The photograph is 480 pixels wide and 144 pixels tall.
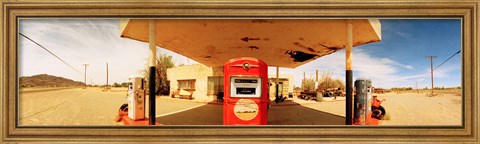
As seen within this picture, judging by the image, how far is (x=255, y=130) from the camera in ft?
16.7

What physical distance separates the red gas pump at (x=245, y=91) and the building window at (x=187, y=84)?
12.4 meters

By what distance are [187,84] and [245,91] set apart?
13.0 m

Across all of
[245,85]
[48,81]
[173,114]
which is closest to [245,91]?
[245,85]

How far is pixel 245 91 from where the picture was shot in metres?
5.66

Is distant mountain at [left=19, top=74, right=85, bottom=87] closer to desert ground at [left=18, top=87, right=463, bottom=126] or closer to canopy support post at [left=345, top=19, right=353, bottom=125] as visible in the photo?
desert ground at [left=18, top=87, right=463, bottom=126]

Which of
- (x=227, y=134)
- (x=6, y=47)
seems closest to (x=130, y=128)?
(x=227, y=134)

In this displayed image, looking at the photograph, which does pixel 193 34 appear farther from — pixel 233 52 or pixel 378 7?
A: pixel 378 7

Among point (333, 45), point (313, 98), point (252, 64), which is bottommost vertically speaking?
point (313, 98)

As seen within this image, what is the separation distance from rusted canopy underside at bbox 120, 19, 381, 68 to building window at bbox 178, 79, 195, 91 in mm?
6665

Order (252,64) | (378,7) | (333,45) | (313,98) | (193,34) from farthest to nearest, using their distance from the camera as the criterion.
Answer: (313,98), (333,45), (193,34), (252,64), (378,7)

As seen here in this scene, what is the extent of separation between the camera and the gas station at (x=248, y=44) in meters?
5.60

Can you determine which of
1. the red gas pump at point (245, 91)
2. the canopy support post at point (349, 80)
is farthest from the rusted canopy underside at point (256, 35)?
the red gas pump at point (245, 91)

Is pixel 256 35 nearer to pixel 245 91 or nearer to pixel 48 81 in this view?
pixel 245 91

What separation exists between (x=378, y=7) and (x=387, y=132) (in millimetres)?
2062
